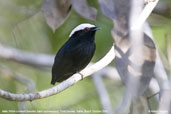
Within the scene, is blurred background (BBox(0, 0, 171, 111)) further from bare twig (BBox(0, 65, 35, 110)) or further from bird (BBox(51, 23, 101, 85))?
bird (BBox(51, 23, 101, 85))

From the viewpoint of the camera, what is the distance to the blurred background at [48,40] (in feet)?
13.1

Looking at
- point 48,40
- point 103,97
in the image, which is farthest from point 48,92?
point 48,40

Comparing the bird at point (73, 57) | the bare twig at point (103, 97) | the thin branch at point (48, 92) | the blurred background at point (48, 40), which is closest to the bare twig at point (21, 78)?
the blurred background at point (48, 40)

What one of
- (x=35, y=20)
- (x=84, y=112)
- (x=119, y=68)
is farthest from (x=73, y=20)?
(x=119, y=68)

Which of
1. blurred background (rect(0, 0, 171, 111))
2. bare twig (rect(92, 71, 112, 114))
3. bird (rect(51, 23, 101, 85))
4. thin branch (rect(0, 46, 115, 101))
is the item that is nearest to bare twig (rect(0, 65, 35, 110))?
blurred background (rect(0, 0, 171, 111))

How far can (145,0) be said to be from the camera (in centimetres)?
286

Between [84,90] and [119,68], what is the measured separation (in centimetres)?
196

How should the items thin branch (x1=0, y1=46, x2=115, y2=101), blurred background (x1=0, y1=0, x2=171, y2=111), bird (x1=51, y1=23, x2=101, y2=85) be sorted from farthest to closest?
blurred background (x1=0, y1=0, x2=171, y2=111)
bird (x1=51, y1=23, x2=101, y2=85)
thin branch (x1=0, y1=46, x2=115, y2=101)

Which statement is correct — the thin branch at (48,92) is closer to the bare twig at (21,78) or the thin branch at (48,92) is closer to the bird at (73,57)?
the bird at (73,57)

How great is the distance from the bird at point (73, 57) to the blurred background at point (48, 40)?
334 millimetres

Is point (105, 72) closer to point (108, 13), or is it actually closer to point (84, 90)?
point (84, 90)

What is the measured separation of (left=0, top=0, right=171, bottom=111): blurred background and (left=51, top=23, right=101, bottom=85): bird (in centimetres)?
33

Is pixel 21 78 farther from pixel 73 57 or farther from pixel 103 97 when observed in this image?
pixel 103 97

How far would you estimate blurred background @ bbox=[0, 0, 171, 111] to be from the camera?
401 cm
